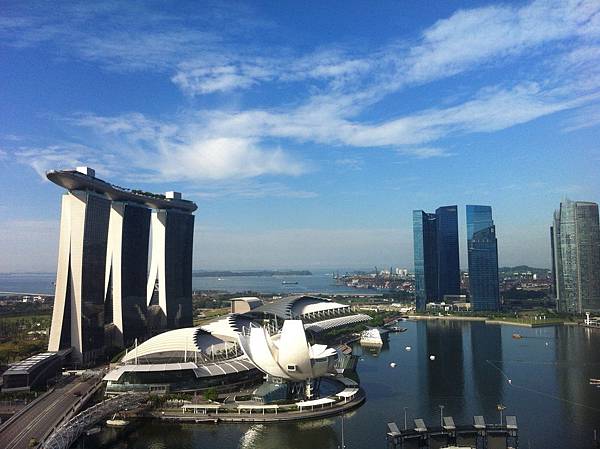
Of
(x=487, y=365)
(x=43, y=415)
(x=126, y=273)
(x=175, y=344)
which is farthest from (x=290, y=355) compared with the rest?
(x=126, y=273)

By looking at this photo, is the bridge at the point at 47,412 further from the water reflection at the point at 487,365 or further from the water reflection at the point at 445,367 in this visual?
the water reflection at the point at 487,365

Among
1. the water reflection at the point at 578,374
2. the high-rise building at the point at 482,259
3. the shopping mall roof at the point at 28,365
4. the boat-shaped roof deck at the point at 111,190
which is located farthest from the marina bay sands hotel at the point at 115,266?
the high-rise building at the point at 482,259

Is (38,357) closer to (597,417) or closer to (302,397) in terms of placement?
(302,397)

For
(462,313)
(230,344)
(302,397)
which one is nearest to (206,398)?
(302,397)

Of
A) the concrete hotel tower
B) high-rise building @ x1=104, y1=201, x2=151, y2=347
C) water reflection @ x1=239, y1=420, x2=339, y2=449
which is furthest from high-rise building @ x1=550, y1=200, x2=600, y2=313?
the concrete hotel tower

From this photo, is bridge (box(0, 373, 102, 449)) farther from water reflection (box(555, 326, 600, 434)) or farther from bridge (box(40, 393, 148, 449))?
water reflection (box(555, 326, 600, 434))

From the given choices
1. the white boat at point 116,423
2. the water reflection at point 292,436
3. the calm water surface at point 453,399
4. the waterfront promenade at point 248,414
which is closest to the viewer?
the water reflection at point 292,436
